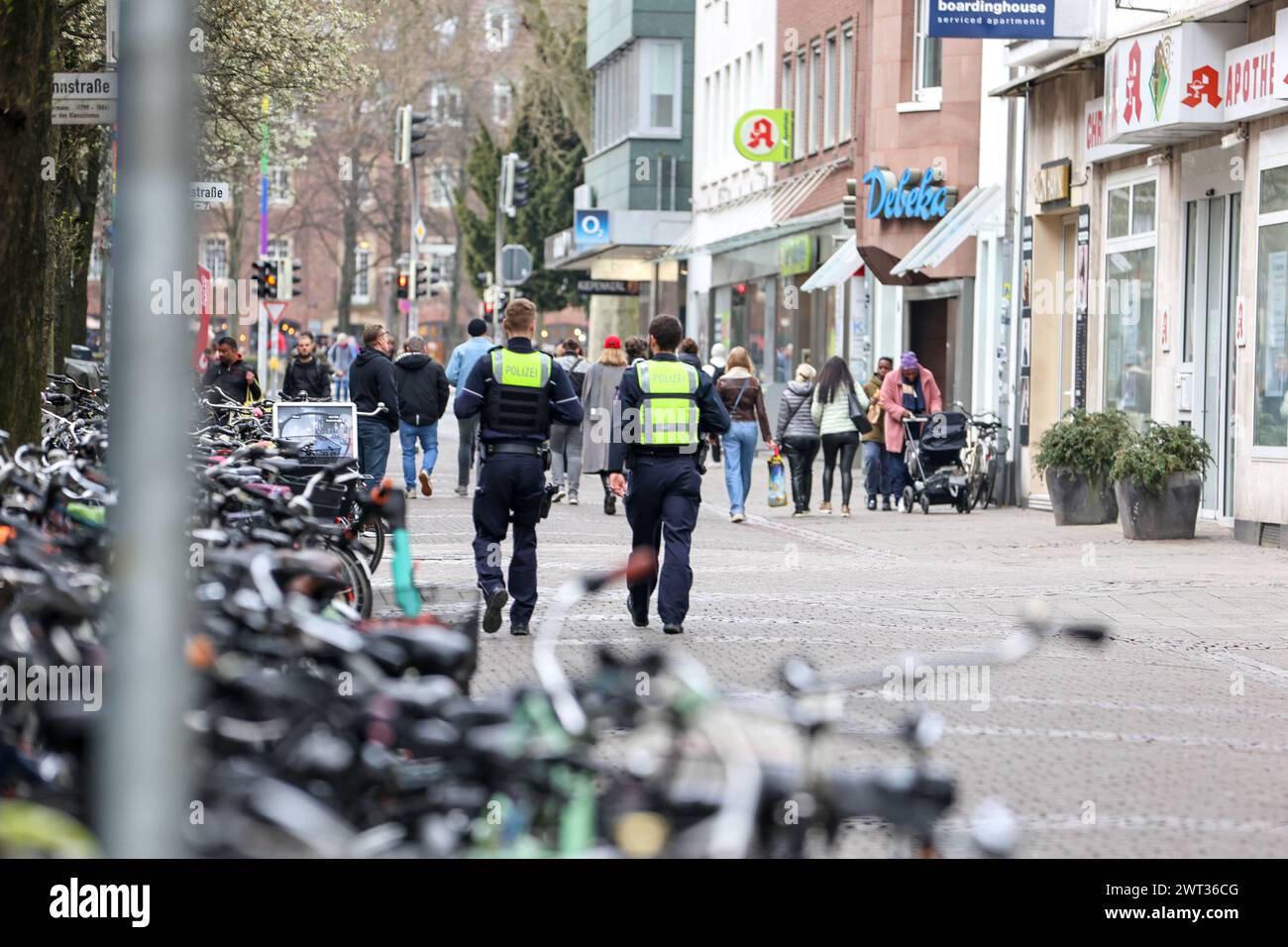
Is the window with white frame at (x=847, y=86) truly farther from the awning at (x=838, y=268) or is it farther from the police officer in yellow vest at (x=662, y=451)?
the police officer in yellow vest at (x=662, y=451)

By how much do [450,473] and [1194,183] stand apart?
494 inches

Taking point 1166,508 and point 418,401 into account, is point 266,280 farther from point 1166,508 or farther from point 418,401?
point 1166,508

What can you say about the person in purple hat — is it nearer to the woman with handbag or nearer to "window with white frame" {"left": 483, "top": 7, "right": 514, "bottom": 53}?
the woman with handbag

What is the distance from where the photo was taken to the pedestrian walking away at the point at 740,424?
77.3 ft

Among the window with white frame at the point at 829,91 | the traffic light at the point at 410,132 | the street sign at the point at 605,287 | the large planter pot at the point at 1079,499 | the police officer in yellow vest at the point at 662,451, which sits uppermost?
the window with white frame at the point at 829,91

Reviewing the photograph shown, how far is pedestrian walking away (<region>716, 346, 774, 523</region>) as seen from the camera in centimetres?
2355

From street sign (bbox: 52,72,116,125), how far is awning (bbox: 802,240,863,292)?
19.4 meters

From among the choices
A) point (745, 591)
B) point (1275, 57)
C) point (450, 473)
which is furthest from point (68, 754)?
point (450, 473)

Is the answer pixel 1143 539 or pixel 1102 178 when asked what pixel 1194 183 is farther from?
pixel 1143 539

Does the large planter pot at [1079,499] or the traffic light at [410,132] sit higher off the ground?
the traffic light at [410,132]

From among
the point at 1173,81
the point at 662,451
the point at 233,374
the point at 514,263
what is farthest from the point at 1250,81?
the point at 514,263

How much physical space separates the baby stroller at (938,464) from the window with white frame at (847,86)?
498 inches

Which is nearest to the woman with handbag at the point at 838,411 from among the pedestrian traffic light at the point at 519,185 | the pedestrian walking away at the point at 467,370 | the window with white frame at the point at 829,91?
the pedestrian walking away at the point at 467,370

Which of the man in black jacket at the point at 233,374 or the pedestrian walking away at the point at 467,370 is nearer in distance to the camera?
the pedestrian walking away at the point at 467,370
